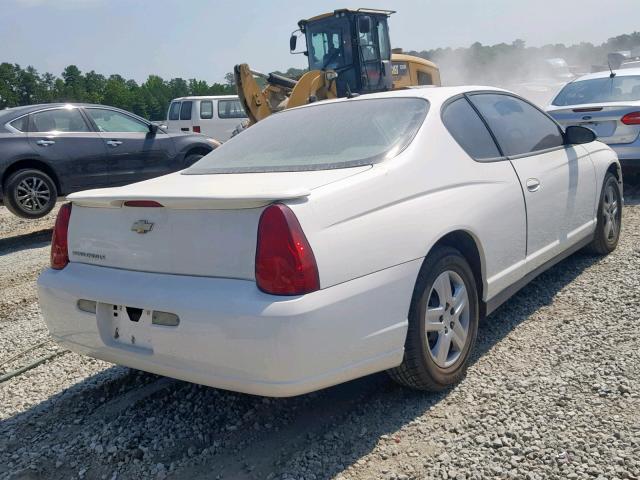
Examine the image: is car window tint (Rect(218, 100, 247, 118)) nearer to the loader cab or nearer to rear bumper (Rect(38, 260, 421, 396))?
the loader cab

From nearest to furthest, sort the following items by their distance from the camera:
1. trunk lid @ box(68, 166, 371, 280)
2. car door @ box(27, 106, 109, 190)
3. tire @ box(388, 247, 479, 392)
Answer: trunk lid @ box(68, 166, 371, 280), tire @ box(388, 247, 479, 392), car door @ box(27, 106, 109, 190)

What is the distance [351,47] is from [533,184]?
29.6 ft

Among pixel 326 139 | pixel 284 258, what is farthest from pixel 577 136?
pixel 284 258

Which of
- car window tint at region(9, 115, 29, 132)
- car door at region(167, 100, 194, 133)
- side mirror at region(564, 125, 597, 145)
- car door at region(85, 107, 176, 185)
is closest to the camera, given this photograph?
side mirror at region(564, 125, 597, 145)

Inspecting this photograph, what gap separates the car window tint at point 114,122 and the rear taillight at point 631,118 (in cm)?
676

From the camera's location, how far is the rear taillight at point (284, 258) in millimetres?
2516

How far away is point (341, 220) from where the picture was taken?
2689 millimetres

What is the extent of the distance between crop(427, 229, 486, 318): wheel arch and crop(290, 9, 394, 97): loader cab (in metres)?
9.06

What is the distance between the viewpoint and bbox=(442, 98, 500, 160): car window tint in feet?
11.8

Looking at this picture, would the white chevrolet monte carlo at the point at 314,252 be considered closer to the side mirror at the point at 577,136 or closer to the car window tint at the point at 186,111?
the side mirror at the point at 577,136

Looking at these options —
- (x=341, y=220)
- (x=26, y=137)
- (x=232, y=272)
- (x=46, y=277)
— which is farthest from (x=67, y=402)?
(x=26, y=137)

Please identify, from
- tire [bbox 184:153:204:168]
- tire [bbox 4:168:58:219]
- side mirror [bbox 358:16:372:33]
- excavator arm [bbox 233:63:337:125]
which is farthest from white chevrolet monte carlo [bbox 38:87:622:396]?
side mirror [bbox 358:16:372:33]

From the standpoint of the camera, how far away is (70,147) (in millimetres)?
8820

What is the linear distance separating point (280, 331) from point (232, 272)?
1.17 feet
